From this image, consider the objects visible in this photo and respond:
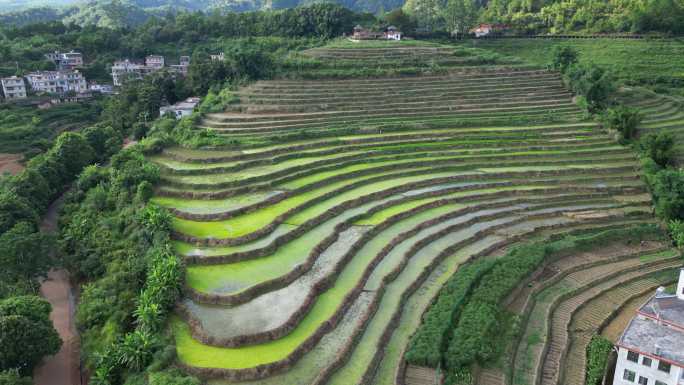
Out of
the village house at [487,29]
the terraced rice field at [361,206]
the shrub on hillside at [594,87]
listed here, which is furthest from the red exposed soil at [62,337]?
the village house at [487,29]

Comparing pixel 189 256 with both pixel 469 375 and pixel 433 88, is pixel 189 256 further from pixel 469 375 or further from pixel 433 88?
pixel 433 88

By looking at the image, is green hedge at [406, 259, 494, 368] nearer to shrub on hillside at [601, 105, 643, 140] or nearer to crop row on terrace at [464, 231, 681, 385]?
crop row on terrace at [464, 231, 681, 385]

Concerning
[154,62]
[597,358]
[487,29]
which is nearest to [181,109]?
[154,62]

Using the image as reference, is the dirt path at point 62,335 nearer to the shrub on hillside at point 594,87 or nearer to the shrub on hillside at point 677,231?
the shrub on hillside at point 677,231

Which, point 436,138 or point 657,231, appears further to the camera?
point 436,138

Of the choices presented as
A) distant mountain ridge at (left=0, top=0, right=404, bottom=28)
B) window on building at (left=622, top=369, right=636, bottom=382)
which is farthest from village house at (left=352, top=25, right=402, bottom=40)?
window on building at (left=622, top=369, right=636, bottom=382)

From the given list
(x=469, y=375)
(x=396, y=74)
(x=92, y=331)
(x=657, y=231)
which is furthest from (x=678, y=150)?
(x=92, y=331)
